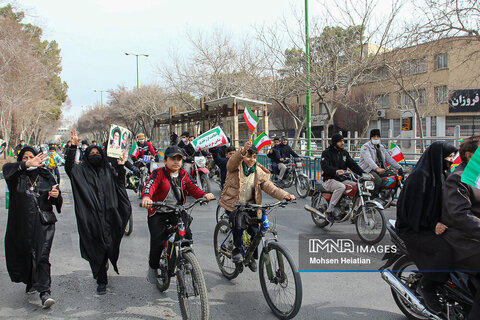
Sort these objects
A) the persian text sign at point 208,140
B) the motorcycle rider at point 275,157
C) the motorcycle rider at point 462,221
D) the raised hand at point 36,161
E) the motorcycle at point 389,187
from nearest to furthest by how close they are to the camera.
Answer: the motorcycle rider at point 462,221
the raised hand at point 36,161
the motorcycle at point 389,187
the persian text sign at point 208,140
the motorcycle rider at point 275,157

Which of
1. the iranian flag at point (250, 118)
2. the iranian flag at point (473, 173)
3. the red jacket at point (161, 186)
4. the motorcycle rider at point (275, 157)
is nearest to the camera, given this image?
the iranian flag at point (473, 173)

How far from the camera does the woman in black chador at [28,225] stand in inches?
159

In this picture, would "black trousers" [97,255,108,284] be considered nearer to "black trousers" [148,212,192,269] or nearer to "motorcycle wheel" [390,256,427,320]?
"black trousers" [148,212,192,269]

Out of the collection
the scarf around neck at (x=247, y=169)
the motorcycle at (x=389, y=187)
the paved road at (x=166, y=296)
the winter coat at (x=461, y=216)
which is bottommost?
the paved road at (x=166, y=296)

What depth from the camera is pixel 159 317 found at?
3711 millimetres

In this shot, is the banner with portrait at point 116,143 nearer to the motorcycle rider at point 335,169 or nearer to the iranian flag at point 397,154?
the motorcycle rider at point 335,169

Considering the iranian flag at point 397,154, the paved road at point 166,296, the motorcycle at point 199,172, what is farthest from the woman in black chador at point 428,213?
the motorcycle at point 199,172

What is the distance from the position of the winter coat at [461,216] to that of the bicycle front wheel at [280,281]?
1.27m

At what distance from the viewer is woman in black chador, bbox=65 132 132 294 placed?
13.9ft

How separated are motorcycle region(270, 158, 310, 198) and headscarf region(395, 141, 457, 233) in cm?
767

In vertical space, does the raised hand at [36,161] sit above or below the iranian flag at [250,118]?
below

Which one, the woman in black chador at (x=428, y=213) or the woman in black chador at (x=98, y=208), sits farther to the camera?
the woman in black chador at (x=98, y=208)

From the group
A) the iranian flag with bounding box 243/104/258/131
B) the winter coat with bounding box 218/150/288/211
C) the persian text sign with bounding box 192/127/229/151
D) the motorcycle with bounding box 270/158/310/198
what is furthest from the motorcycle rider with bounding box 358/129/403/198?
the winter coat with bounding box 218/150/288/211

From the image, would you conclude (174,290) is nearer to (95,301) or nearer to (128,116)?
(95,301)
